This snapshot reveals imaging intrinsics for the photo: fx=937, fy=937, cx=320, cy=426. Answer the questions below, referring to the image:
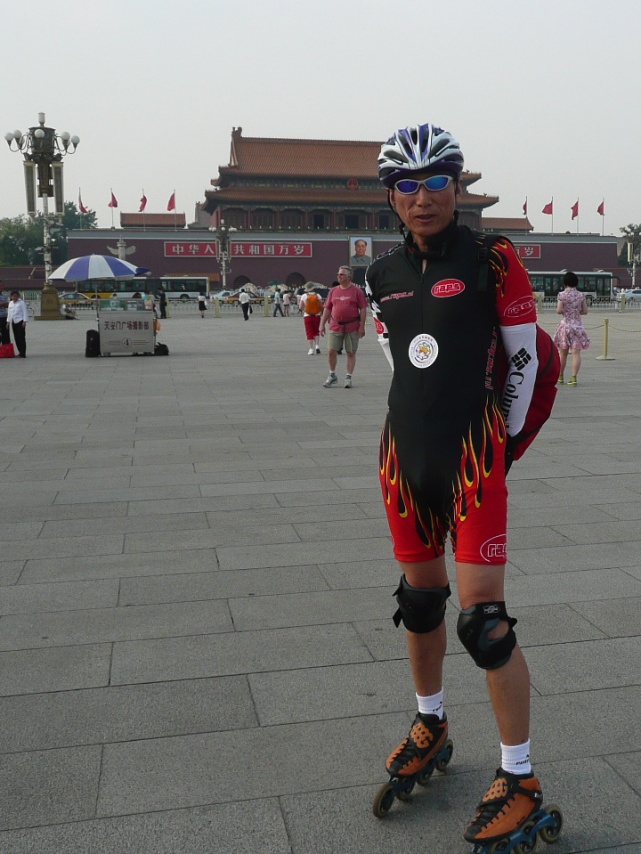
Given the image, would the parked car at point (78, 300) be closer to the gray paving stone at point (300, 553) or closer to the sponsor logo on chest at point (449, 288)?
the gray paving stone at point (300, 553)

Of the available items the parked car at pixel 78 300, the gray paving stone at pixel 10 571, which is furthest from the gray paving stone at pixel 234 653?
the parked car at pixel 78 300

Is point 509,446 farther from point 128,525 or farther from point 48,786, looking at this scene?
point 128,525

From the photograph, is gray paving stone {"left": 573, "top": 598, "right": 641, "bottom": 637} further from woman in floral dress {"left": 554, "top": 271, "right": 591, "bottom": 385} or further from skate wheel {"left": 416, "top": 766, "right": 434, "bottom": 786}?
woman in floral dress {"left": 554, "top": 271, "right": 591, "bottom": 385}

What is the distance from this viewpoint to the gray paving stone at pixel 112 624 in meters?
3.75

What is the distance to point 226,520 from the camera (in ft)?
18.4

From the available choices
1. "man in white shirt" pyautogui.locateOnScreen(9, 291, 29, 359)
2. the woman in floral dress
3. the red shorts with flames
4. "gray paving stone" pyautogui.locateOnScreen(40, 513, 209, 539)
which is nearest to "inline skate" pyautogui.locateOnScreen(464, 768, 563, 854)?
the red shorts with flames

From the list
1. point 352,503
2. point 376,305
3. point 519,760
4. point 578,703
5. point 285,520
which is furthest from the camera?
point 352,503

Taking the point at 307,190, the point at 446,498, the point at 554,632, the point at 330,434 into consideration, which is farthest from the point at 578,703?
the point at 307,190

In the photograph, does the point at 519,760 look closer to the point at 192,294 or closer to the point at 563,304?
the point at 563,304

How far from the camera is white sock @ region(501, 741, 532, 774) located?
2357 mm

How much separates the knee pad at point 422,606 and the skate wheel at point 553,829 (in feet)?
1.82

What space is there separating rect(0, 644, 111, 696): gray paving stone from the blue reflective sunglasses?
2.01 m

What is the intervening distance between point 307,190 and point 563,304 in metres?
55.7

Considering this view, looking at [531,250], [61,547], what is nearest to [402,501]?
[61,547]
